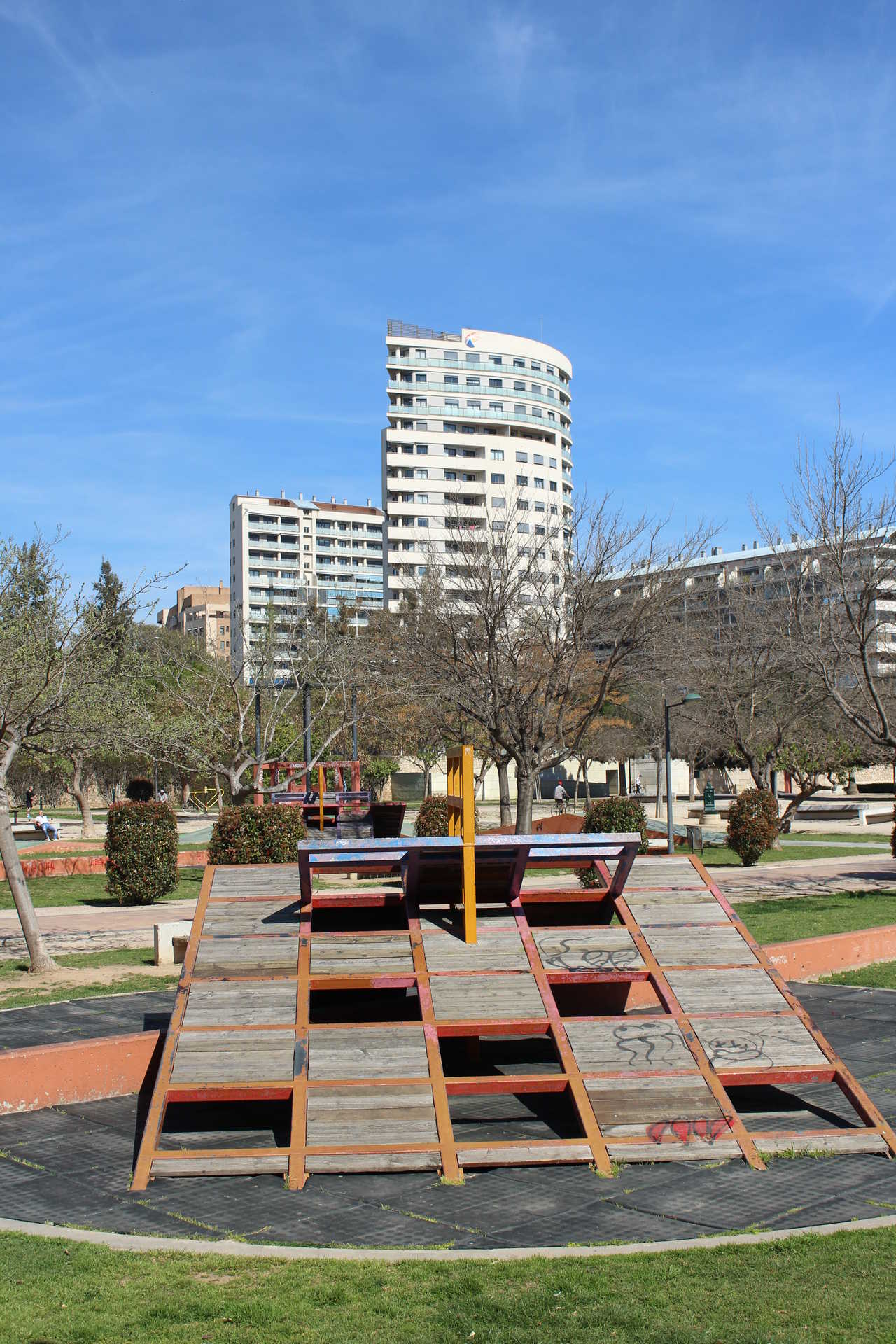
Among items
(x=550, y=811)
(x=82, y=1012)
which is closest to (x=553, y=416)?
(x=550, y=811)

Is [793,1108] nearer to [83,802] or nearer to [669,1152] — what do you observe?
[669,1152]

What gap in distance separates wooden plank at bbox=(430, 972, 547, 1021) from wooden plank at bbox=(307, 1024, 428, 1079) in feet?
0.87

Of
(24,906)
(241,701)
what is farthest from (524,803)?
(24,906)

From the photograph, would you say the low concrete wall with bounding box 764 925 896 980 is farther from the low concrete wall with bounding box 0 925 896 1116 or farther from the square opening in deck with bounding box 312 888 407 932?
the low concrete wall with bounding box 0 925 896 1116

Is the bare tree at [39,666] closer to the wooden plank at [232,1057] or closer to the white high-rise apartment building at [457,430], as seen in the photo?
the wooden plank at [232,1057]

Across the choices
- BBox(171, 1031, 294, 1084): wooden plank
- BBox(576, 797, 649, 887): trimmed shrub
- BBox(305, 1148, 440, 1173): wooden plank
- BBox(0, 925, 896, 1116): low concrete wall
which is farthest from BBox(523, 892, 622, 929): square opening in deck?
BBox(576, 797, 649, 887): trimmed shrub

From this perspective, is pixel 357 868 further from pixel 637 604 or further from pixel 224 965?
pixel 637 604

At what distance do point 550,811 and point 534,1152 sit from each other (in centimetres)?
4472

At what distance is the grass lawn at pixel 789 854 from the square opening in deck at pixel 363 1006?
17.5m

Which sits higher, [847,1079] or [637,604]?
[637,604]

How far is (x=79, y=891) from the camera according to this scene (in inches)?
914

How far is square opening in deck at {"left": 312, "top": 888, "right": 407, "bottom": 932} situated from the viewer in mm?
9617

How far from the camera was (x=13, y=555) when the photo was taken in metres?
19.0

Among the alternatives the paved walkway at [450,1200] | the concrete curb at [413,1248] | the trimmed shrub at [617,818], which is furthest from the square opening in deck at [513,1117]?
the trimmed shrub at [617,818]
